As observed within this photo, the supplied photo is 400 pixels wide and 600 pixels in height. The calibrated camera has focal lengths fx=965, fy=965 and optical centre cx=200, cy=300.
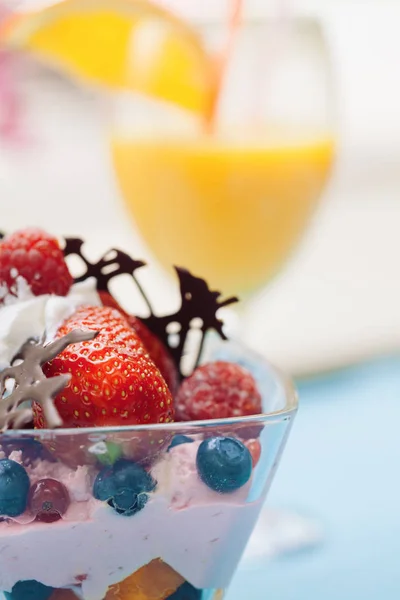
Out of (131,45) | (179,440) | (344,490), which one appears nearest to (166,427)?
(179,440)

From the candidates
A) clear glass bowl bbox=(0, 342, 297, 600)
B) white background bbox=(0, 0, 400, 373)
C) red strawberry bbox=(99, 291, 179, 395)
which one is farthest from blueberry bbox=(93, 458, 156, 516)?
white background bbox=(0, 0, 400, 373)

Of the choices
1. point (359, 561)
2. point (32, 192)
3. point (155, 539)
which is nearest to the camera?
point (155, 539)

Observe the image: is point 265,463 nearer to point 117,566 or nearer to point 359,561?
point 117,566

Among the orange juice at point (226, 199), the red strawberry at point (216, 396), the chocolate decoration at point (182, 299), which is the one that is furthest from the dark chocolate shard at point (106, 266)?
the orange juice at point (226, 199)

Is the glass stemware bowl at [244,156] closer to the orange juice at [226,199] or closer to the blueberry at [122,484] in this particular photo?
the orange juice at [226,199]

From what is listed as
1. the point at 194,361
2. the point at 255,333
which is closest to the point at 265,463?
Answer: the point at 194,361

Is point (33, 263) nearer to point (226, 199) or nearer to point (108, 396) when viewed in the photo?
point (108, 396)
